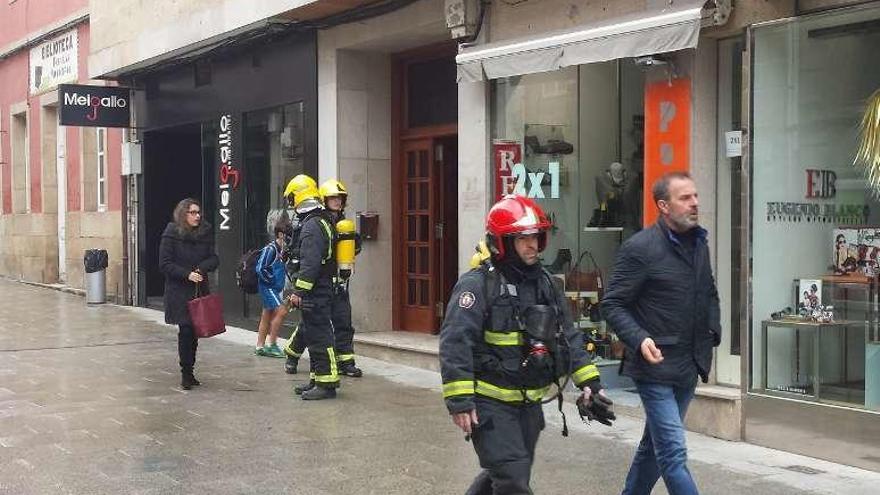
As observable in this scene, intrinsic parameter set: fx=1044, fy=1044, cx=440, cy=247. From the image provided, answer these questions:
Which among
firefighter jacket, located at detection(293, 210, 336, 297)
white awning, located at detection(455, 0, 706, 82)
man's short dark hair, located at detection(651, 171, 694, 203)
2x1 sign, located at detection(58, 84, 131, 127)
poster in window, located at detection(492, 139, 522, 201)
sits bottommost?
firefighter jacket, located at detection(293, 210, 336, 297)

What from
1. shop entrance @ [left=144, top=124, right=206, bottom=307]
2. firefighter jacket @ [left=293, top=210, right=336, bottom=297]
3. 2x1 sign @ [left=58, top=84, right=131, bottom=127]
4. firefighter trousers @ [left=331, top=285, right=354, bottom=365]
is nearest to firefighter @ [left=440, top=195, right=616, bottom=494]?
firefighter jacket @ [left=293, top=210, right=336, bottom=297]

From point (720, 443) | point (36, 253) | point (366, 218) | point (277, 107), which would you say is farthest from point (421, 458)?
point (36, 253)

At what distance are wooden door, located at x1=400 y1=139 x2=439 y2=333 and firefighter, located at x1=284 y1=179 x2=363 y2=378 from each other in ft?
6.59

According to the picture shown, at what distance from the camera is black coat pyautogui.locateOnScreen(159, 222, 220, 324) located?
9.83 metres

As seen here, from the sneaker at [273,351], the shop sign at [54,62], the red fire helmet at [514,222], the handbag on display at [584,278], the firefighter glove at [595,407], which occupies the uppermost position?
the shop sign at [54,62]

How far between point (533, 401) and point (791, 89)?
4285mm

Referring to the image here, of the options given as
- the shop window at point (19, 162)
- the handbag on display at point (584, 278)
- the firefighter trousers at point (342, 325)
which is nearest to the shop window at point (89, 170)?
the shop window at point (19, 162)

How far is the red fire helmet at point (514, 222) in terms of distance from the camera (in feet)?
15.0

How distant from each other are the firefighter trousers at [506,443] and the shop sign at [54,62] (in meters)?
18.7

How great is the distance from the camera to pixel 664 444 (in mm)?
5078

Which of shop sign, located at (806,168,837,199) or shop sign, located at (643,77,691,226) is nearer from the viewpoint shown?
shop sign, located at (806,168,837,199)

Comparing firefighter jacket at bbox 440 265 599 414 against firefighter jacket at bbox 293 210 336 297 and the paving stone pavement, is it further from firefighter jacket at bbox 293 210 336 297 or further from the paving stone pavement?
firefighter jacket at bbox 293 210 336 297

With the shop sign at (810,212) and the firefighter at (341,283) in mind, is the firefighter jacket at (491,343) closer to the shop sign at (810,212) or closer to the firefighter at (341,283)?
the shop sign at (810,212)

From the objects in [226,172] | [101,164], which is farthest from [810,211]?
[101,164]
